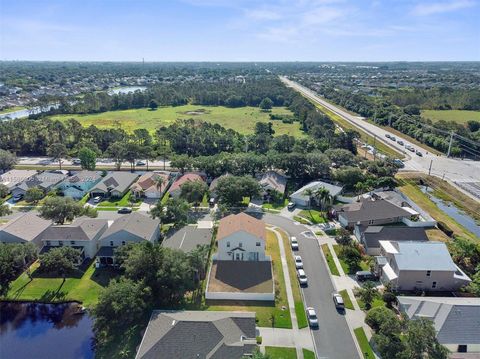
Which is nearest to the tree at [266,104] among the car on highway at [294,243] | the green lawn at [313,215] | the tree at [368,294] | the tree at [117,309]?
the green lawn at [313,215]

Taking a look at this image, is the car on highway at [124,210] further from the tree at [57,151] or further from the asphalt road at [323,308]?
the tree at [57,151]

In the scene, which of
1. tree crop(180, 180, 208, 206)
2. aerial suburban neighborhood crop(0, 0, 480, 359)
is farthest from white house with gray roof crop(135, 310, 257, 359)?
tree crop(180, 180, 208, 206)

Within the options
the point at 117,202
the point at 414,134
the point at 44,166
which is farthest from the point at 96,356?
the point at 414,134

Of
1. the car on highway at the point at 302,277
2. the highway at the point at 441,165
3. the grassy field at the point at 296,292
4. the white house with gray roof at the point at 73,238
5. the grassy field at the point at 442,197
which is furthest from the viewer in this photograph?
the highway at the point at 441,165

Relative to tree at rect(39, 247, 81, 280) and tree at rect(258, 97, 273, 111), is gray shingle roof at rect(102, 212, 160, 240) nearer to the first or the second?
tree at rect(39, 247, 81, 280)

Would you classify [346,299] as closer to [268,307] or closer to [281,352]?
[268,307]

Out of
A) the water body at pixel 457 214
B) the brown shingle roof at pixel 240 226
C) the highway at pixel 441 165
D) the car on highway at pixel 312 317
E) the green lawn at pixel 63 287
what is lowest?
the water body at pixel 457 214

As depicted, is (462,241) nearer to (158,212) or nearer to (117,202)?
(158,212)
